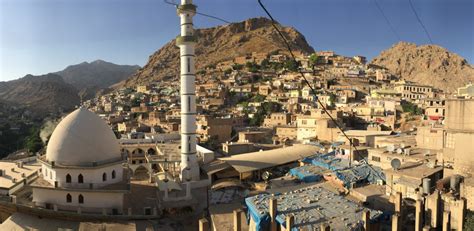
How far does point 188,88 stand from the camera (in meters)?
19.2

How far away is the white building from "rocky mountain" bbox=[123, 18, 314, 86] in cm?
7188

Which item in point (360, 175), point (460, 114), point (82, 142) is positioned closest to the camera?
point (460, 114)

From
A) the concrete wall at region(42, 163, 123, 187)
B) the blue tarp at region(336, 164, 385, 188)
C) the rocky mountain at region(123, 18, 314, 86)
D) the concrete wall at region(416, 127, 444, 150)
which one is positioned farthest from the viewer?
the rocky mountain at region(123, 18, 314, 86)

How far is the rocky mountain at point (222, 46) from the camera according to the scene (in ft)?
294

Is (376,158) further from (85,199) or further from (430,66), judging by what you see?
(430,66)

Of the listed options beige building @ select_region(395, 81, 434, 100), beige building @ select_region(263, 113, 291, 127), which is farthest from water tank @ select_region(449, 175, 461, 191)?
beige building @ select_region(395, 81, 434, 100)

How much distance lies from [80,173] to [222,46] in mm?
85906

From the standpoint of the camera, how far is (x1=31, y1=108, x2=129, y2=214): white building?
1438cm

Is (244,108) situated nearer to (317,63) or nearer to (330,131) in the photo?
(330,131)

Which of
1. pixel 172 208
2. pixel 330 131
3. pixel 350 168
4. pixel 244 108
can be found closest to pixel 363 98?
pixel 244 108

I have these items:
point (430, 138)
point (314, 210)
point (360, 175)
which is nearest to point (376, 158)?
point (360, 175)

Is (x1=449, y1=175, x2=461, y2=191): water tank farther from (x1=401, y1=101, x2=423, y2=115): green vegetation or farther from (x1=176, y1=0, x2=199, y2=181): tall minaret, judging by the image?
(x1=401, y1=101, x2=423, y2=115): green vegetation

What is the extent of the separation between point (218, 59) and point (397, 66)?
44986mm

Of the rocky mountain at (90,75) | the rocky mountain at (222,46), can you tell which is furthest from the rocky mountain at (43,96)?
the rocky mountain at (90,75)
